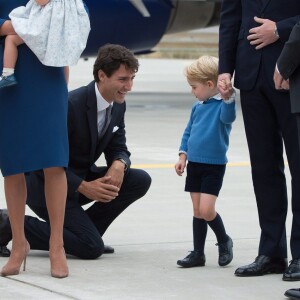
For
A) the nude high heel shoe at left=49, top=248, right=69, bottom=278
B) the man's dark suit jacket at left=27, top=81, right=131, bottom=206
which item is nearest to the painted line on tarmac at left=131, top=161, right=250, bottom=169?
the man's dark suit jacket at left=27, top=81, right=131, bottom=206

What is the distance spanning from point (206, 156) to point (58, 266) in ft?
3.09

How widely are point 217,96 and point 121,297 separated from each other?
1295 mm

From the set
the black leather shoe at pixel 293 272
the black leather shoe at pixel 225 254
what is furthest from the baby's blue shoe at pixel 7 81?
the black leather shoe at pixel 293 272

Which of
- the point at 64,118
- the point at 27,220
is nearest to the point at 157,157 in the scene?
the point at 27,220

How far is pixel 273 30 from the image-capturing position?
477 centimetres

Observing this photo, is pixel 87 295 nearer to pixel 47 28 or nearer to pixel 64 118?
pixel 64 118

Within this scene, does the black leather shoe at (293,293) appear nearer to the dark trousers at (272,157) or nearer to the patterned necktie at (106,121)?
the dark trousers at (272,157)

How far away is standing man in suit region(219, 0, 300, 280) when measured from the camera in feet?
15.8

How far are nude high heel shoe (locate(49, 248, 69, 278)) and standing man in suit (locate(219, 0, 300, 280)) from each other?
83cm

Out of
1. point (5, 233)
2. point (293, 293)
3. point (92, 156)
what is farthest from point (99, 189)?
point (293, 293)

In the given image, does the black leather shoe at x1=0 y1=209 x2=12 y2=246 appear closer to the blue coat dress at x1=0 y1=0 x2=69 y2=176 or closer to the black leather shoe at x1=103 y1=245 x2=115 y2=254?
the black leather shoe at x1=103 y1=245 x2=115 y2=254

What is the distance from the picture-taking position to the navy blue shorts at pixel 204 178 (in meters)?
5.15

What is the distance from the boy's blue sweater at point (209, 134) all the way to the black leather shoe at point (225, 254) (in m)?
0.43

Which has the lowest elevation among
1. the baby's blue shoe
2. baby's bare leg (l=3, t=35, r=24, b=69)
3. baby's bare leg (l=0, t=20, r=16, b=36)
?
the baby's blue shoe
